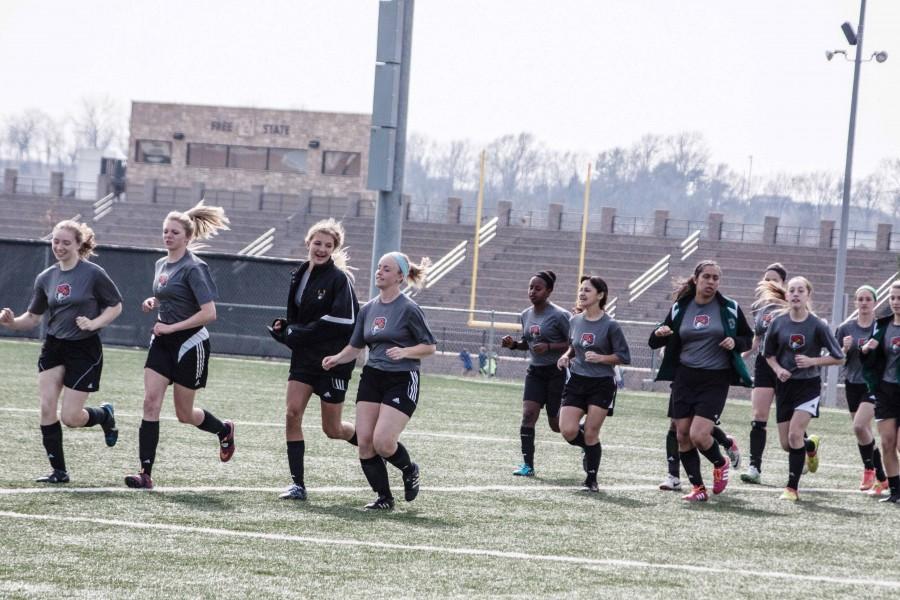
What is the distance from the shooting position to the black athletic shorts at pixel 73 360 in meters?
9.20

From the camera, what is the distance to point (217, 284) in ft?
85.8

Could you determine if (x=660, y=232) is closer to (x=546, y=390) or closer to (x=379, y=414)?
(x=546, y=390)

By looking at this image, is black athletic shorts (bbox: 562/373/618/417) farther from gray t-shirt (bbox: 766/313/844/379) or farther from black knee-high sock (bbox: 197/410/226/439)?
black knee-high sock (bbox: 197/410/226/439)

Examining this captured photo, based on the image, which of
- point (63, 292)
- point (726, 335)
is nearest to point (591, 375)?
point (726, 335)

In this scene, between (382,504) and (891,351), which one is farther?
(891,351)

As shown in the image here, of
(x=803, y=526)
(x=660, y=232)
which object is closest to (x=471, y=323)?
(x=660, y=232)

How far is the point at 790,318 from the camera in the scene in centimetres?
1077

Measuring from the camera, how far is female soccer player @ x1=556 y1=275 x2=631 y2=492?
10.4 m

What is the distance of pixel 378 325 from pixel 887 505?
440 cm

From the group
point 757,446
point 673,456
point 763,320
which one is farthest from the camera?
point 763,320

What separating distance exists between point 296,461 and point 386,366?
987 millimetres

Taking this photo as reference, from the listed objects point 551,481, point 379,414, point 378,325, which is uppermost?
point 378,325

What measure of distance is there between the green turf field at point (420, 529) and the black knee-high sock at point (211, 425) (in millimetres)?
345

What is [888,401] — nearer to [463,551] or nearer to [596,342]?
[596,342]
